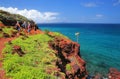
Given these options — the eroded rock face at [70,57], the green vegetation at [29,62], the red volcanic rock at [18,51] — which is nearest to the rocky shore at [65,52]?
the eroded rock face at [70,57]

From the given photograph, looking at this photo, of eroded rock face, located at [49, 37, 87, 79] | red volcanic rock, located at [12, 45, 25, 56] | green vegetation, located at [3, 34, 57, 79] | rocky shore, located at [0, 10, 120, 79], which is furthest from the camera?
eroded rock face, located at [49, 37, 87, 79]

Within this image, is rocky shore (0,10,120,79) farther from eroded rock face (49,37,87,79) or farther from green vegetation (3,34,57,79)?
green vegetation (3,34,57,79)

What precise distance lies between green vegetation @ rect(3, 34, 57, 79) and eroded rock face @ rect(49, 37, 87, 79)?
3614 mm

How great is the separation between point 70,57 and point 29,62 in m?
11.5

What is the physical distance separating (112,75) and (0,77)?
2760 cm

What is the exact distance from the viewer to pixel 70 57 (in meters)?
26.9

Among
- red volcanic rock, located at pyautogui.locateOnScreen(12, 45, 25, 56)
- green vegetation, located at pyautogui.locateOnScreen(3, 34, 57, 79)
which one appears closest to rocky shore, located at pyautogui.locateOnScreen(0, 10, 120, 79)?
red volcanic rock, located at pyautogui.locateOnScreen(12, 45, 25, 56)

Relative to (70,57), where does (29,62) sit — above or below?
above

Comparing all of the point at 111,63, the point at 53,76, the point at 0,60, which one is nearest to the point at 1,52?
the point at 0,60

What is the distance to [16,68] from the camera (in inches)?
575

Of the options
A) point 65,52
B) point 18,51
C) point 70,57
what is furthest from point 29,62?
point 65,52

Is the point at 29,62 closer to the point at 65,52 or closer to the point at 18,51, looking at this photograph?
the point at 18,51

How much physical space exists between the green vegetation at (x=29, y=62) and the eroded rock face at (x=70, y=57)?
3614 mm

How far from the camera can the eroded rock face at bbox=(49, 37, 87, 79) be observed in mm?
23250
